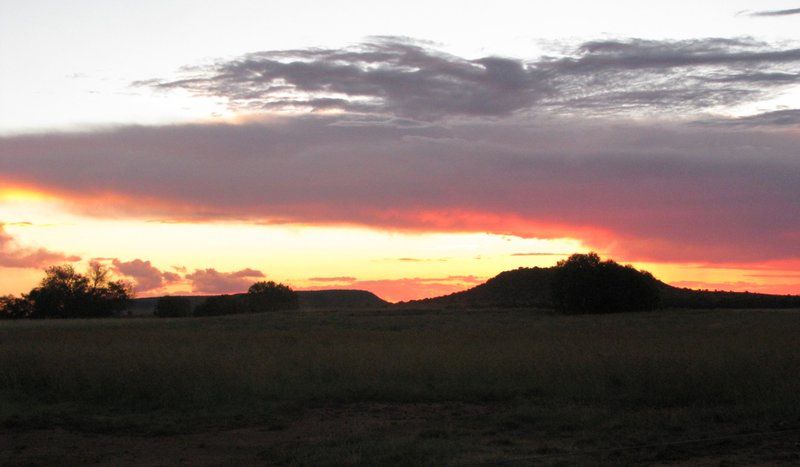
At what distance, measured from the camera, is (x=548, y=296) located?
258 ft

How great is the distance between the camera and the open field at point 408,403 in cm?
1210

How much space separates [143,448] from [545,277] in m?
73.6

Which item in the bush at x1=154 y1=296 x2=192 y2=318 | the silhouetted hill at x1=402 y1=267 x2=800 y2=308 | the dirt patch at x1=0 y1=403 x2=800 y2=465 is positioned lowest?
the dirt patch at x1=0 y1=403 x2=800 y2=465

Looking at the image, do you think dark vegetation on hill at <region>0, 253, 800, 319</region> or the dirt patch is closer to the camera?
the dirt patch

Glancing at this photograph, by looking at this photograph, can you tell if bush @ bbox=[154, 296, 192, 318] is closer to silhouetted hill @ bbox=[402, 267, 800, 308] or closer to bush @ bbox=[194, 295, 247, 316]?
bush @ bbox=[194, 295, 247, 316]

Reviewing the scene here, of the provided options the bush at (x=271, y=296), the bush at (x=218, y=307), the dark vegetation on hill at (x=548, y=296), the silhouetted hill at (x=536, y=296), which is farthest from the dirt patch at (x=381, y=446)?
the bush at (x=271, y=296)

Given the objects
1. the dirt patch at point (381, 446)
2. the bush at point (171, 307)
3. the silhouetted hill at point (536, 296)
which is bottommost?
the dirt patch at point (381, 446)

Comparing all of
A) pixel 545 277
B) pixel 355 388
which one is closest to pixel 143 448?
pixel 355 388

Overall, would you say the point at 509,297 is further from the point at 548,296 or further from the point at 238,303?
the point at 238,303

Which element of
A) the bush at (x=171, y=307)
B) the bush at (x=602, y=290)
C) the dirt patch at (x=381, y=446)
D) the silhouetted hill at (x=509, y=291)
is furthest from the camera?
the bush at (x=171, y=307)

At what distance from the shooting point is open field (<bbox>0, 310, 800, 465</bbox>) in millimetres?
12102

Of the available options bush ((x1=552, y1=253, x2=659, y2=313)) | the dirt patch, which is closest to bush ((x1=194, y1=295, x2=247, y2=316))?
bush ((x1=552, y1=253, x2=659, y2=313))

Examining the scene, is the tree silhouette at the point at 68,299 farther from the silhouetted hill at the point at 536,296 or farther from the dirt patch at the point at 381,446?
the dirt patch at the point at 381,446

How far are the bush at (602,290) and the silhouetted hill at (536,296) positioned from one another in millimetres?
3348
